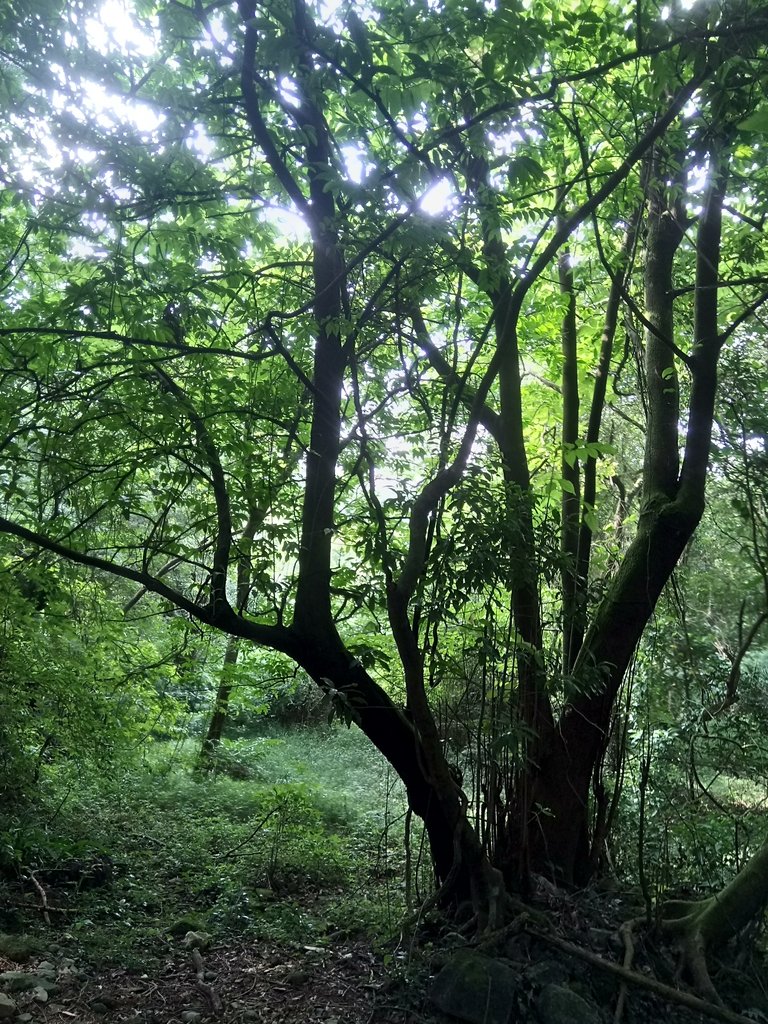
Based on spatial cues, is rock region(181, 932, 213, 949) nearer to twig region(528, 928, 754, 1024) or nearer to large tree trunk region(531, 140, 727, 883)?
large tree trunk region(531, 140, 727, 883)

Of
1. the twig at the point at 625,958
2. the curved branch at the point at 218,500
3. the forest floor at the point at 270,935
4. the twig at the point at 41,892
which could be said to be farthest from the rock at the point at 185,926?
the twig at the point at 625,958

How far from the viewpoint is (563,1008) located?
135 inches

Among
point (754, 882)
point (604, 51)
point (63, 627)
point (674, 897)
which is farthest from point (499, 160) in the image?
point (63, 627)

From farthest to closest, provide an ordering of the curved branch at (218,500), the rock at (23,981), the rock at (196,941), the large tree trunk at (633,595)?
the rock at (196,941) < the large tree trunk at (633,595) < the curved branch at (218,500) < the rock at (23,981)

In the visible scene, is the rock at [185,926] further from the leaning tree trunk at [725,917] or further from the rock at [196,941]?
the leaning tree trunk at [725,917]

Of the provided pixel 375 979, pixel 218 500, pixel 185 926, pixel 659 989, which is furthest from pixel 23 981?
pixel 659 989

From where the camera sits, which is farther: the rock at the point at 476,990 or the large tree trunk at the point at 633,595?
the large tree trunk at the point at 633,595

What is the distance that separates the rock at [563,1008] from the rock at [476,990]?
0.14 metres

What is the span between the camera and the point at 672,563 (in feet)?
14.1

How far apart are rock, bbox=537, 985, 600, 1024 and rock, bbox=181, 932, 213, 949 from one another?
2.05 metres

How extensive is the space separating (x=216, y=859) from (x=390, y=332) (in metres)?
4.55

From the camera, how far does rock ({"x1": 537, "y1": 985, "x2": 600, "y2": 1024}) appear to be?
3.40 m

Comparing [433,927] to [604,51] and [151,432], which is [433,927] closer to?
[151,432]

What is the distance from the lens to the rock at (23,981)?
3.73 metres
